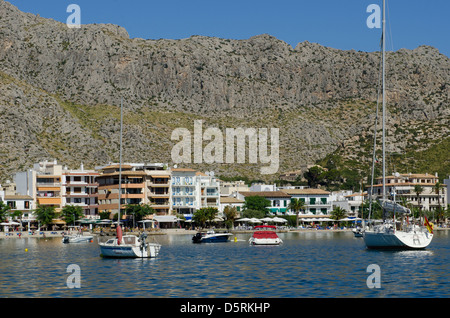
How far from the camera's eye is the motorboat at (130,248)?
73.8 meters

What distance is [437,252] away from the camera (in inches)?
3169

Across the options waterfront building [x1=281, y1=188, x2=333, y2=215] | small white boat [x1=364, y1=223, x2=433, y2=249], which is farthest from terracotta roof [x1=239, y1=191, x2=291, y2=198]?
small white boat [x1=364, y1=223, x2=433, y2=249]

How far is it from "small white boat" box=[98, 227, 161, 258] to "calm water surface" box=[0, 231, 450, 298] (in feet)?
4.28

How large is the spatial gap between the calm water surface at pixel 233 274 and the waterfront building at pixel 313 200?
10067 centimetres

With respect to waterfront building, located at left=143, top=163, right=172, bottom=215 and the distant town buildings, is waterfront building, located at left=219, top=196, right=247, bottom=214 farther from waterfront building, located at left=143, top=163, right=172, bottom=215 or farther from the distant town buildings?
waterfront building, located at left=143, top=163, right=172, bottom=215

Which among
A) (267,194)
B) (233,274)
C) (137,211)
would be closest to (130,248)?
(233,274)

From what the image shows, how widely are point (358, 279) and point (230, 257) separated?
26.3 metres

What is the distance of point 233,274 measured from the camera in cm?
5881

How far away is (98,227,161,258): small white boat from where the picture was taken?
7381cm

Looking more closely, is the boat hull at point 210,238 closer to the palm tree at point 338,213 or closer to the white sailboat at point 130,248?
the white sailboat at point 130,248

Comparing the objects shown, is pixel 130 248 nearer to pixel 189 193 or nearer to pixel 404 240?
pixel 404 240
